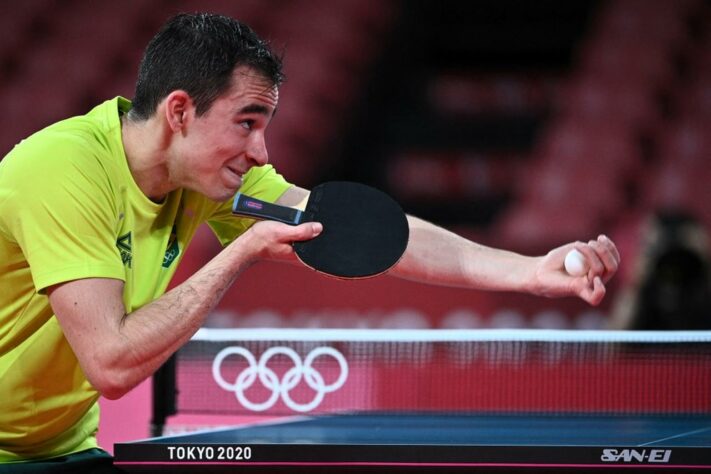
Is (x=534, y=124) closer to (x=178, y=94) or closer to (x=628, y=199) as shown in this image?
(x=628, y=199)

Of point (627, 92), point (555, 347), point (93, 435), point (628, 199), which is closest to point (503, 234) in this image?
point (628, 199)


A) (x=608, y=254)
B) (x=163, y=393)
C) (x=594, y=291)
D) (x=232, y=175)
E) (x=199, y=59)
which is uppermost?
(x=199, y=59)

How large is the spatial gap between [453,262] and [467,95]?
27.8 ft

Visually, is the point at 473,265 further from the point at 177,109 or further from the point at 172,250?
the point at 177,109

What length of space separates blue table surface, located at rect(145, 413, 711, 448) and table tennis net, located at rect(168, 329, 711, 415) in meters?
0.09

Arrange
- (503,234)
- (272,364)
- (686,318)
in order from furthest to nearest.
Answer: (503,234) → (686,318) → (272,364)

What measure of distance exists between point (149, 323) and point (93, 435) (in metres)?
0.74

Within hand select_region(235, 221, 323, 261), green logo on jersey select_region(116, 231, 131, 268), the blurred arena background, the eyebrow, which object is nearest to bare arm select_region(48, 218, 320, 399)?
hand select_region(235, 221, 323, 261)

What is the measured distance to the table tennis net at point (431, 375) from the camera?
12.0 ft

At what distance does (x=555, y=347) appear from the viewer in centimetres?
398

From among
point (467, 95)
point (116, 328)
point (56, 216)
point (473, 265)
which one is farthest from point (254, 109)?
point (467, 95)

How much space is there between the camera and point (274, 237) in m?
2.91

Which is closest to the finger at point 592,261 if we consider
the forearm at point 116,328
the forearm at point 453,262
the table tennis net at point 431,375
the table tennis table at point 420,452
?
the forearm at point 453,262

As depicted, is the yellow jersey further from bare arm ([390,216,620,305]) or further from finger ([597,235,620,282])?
finger ([597,235,620,282])
